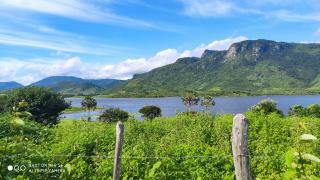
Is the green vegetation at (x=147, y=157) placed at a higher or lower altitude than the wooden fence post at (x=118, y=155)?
lower

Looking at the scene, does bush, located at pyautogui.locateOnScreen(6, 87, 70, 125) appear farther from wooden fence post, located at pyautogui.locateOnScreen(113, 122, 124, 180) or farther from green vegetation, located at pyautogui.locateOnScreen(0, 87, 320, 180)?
wooden fence post, located at pyautogui.locateOnScreen(113, 122, 124, 180)

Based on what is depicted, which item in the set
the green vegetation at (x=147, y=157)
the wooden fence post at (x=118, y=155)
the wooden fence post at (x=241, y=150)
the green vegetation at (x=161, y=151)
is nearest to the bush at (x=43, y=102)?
the green vegetation at (x=161, y=151)

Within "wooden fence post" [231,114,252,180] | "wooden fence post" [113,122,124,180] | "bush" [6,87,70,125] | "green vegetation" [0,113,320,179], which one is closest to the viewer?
"wooden fence post" [231,114,252,180]

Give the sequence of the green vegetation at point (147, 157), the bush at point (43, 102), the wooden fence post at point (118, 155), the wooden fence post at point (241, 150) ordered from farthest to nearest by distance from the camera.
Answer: the bush at point (43, 102) → the wooden fence post at point (118, 155) → the green vegetation at point (147, 157) → the wooden fence post at point (241, 150)

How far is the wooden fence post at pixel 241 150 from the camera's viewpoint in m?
6.20

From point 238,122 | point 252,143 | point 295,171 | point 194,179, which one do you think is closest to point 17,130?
point 238,122

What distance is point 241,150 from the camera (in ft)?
20.9

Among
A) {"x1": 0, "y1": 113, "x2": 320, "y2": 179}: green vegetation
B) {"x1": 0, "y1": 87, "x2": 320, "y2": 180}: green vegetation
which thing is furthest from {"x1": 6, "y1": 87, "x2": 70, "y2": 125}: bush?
{"x1": 0, "y1": 113, "x2": 320, "y2": 179}: green vegetation

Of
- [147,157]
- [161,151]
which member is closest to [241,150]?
[147,157]

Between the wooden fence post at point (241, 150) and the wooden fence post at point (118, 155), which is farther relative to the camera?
the wooden fence post at point (118, 155)

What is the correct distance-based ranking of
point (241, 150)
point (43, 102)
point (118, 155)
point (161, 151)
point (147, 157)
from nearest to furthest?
1. point (241, 150)
2. point (118, 155)
3. point (147, 157)
4. point (161, 151)
5. point (43, 102)

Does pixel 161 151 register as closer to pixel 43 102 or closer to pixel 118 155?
pixel 118 155

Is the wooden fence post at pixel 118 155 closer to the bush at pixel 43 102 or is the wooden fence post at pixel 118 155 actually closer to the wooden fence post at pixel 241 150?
the wooden fence post at pixel 241 150

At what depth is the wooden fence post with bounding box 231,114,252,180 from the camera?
20.3 feet
